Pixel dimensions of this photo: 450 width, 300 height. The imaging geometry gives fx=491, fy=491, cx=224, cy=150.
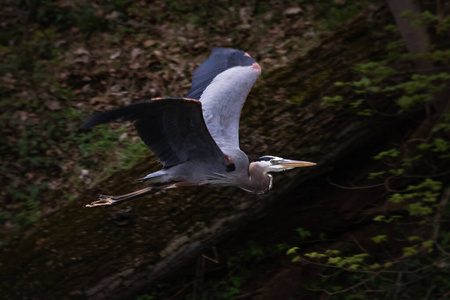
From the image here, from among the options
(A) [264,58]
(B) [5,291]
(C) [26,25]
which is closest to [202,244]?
(B) [5,291]

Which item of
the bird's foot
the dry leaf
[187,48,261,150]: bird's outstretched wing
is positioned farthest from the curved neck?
the dry leaf

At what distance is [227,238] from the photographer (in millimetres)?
4879

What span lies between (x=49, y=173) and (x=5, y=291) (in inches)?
80.7

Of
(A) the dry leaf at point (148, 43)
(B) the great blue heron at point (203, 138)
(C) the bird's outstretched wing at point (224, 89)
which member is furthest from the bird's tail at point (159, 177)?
(A) the dry leaf at point (148, 43)

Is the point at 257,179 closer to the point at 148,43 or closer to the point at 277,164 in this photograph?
the point at 277,164

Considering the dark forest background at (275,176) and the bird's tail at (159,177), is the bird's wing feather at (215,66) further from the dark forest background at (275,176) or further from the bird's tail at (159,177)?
the bird's tail at (159,177)

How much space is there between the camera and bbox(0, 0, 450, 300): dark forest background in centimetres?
437

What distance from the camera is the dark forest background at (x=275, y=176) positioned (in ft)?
14.3

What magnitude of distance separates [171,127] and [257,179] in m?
0.97

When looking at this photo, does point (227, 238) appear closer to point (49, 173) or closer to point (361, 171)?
point (361, 171)

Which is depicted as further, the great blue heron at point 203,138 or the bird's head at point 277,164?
the bird's head at point 277,164

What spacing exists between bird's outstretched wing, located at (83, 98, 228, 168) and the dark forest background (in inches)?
24.8

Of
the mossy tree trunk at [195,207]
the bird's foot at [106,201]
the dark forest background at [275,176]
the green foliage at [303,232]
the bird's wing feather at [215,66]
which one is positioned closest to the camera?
the bird's foot at [106,201]

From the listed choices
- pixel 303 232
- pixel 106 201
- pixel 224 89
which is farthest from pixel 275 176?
pixel 106 201
